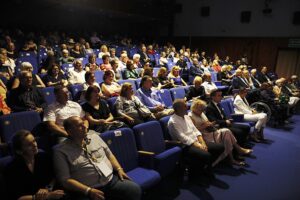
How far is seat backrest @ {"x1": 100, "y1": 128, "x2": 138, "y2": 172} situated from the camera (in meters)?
2.22

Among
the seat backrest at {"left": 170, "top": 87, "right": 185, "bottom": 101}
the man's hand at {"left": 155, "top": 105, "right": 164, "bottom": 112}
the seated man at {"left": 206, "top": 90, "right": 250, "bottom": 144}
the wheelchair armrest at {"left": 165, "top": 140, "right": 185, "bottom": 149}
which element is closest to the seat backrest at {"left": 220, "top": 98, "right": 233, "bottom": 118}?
the seated man at {"left": 206, "top": 90, "right": 250, "bottom": 144}

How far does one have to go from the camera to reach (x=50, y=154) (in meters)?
1.82

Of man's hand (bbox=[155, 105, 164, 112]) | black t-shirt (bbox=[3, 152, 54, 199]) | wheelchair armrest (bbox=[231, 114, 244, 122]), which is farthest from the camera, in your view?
wheelchair armrest (bbox=[231, 114, 244, 122])

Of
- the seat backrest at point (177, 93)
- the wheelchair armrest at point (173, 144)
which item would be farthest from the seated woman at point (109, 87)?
the wheelchair armrest at point (173, 144)

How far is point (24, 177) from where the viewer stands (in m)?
1.63

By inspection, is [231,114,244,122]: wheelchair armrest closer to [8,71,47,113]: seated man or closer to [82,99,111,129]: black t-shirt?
[82,99,111,129]: black t-shirt

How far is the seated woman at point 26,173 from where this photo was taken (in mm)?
1596

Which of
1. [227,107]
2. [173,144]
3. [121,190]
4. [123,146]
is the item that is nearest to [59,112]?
[123,146]

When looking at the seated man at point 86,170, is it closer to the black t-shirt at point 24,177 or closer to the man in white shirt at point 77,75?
the black t-shirt at point 24,177

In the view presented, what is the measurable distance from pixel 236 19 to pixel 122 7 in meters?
5.05

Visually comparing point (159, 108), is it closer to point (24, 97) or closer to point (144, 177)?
point (144, 177)

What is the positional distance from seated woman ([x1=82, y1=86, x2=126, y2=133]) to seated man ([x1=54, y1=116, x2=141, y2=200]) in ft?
2.34

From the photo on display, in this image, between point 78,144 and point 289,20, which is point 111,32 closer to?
point 289,20

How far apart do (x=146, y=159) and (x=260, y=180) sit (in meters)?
1.53
